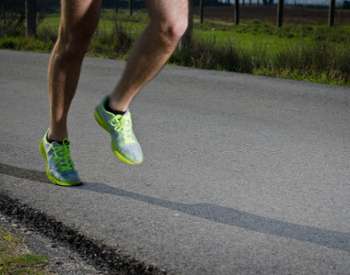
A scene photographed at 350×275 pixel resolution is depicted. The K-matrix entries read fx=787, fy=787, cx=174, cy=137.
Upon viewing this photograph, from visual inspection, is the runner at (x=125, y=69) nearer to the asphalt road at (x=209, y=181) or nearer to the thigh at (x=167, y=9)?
the thigh at (x=167, y=9)

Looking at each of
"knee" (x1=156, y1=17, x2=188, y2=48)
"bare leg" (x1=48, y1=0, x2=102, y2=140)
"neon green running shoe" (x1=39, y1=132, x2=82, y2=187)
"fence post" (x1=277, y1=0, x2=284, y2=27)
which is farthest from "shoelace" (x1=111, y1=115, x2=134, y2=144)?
"fence post" (x1=277, y1=0, x2=284, y2=27)

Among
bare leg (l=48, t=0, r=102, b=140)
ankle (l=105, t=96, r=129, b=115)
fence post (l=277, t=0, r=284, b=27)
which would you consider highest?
bare leg (l=48, t=0, r=102, b=140)

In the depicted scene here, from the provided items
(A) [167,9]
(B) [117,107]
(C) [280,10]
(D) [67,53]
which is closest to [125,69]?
(B) [117,107]

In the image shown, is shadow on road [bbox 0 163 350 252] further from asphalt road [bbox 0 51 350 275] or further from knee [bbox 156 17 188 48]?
knee [bbox 156 17 188 48]

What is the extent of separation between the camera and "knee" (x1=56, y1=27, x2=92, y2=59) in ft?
12.4

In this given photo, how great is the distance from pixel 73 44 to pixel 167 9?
1.93 feet

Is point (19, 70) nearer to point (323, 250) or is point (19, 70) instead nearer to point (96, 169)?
point (96, 169)

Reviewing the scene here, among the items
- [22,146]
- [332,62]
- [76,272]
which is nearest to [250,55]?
[332,62]

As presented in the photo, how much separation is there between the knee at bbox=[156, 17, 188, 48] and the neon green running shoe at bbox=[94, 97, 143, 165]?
51 cm

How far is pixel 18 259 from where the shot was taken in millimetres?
3203

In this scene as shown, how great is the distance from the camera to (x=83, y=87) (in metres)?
8.89

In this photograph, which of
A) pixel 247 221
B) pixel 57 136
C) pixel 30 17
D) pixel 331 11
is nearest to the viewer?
pixel 247 221

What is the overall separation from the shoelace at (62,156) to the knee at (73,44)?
524 millimetres

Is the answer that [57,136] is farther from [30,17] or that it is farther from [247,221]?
[30,17]
